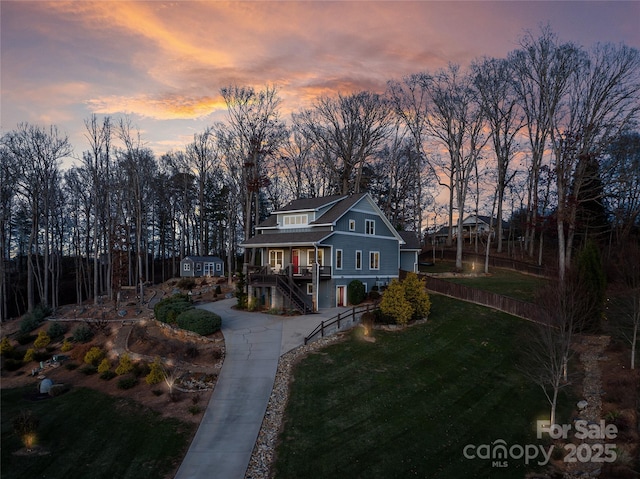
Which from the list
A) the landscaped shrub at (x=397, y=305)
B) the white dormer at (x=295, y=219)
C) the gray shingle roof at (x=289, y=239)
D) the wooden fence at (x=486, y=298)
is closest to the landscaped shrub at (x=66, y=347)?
the gray shingle roof at (x=289, y=239)

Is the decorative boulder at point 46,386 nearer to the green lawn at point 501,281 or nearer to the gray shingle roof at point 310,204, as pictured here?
the gray shingle roof at point 310,204

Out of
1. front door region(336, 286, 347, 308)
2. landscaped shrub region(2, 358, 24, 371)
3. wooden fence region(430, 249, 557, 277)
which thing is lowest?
landscaped shrub region(2, 358, 24, 371)

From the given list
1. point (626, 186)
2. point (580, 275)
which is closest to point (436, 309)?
point (580, 275)

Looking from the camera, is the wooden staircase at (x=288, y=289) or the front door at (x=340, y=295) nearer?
the wooden staircase at (x=288, y=289)

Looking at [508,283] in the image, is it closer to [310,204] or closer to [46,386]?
[310,204]

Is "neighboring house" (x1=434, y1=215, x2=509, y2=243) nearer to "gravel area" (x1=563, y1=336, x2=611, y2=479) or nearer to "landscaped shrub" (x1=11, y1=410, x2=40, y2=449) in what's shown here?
"gravel area" (x1=563, y1=336, x2=611, y2=479)

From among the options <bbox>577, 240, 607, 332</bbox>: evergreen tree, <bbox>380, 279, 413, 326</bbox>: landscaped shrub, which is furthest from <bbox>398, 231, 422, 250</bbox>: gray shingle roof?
<bbox>577, 240, 607, 332</bbox>: evergreen tree
